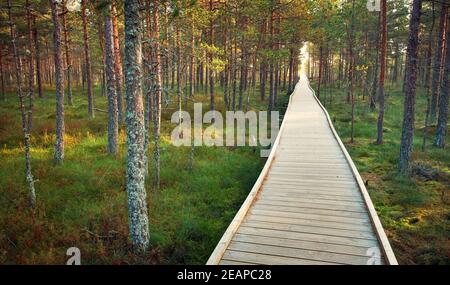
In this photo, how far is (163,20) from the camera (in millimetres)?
11625

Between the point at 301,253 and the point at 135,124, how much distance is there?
13.4ft

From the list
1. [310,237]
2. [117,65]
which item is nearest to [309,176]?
[310,237]

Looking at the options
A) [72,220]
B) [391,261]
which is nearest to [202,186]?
[72,220]

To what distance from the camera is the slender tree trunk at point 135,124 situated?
238 inches

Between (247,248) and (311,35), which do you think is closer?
(247,248)

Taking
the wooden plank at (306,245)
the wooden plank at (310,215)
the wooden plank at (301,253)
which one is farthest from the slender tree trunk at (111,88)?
the wooden plank at (301,253)

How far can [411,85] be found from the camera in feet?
36.0

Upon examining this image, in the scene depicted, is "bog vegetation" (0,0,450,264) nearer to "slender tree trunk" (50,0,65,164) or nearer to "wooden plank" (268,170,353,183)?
"slender tree trunk" (50,0,65,164)

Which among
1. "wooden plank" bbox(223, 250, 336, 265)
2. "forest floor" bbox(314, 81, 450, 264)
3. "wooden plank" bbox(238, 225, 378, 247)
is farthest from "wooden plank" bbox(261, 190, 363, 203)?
"wooden plank" bbox(223, 250, 336, 265)

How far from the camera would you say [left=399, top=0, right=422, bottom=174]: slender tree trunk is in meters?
10.8

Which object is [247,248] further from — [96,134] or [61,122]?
[96,134]

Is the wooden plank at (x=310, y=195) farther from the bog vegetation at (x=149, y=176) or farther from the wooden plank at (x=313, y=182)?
the bog vegetation at (x=149, y=176)

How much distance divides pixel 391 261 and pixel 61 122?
11.5 m

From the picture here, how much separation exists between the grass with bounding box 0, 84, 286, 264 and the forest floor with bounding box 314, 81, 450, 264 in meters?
4.18
